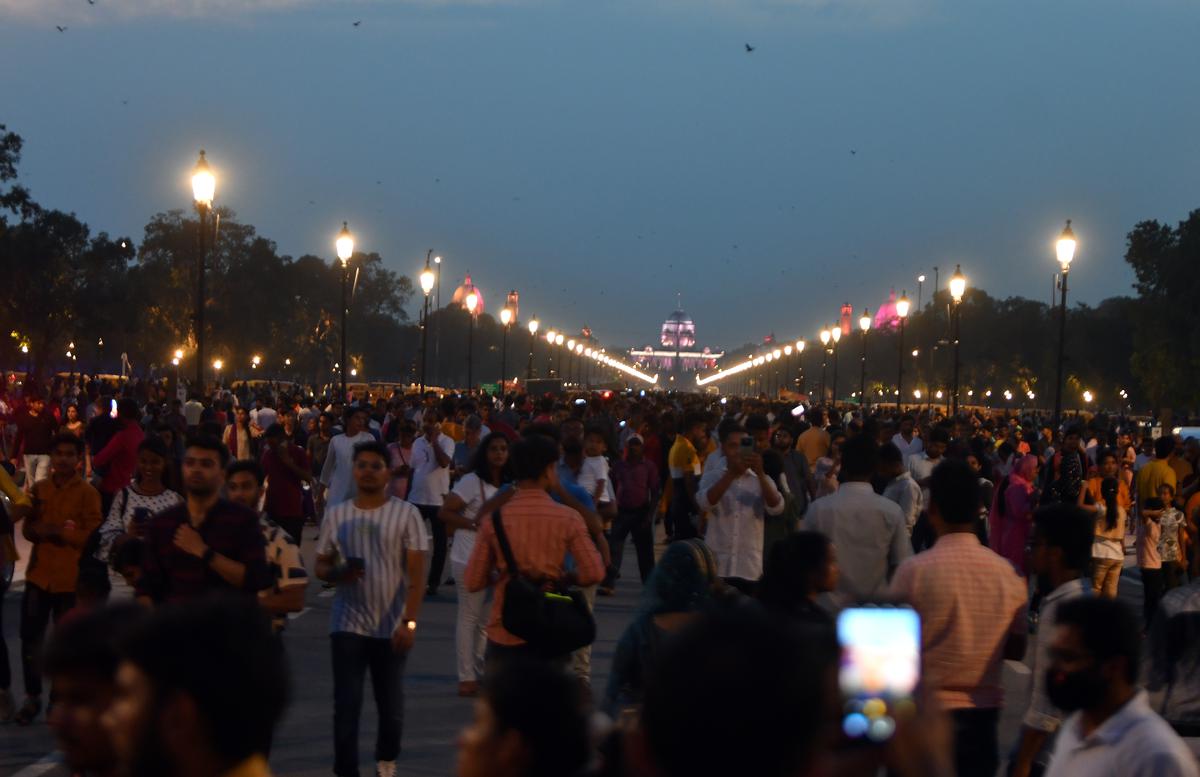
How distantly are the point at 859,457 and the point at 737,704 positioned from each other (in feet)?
21.4

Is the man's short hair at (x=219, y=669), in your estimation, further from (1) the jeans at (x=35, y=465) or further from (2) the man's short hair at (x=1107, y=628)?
(1) the jeans at (x=35, y=465)

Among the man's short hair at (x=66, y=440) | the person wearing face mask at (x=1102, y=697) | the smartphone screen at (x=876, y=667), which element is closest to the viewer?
the smartphone screen at (x=876, y=667)

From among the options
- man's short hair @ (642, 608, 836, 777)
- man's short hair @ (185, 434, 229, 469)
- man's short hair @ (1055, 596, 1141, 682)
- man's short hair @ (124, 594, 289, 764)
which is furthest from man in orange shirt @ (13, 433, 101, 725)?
man's short hair @ (642, 608, 836, 777)

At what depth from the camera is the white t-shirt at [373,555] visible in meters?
8.18

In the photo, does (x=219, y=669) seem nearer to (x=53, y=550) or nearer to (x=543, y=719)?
(x=543, y=719)

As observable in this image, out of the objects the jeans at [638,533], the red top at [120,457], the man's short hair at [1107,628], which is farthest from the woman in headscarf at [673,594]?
the jeans at [638,533]

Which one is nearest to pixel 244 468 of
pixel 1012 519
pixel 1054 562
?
pixel 1054 562

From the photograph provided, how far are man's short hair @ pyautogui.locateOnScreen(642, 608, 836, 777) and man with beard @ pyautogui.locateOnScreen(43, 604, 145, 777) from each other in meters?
1.87

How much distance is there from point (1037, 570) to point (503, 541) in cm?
258

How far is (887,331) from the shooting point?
6191 inches

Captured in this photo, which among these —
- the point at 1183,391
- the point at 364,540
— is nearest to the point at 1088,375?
the point at 1183,391

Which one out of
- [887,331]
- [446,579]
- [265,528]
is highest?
[887,331]

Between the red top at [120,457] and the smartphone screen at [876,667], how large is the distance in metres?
11.6

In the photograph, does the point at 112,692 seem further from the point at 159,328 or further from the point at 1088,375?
the point at 159,328
